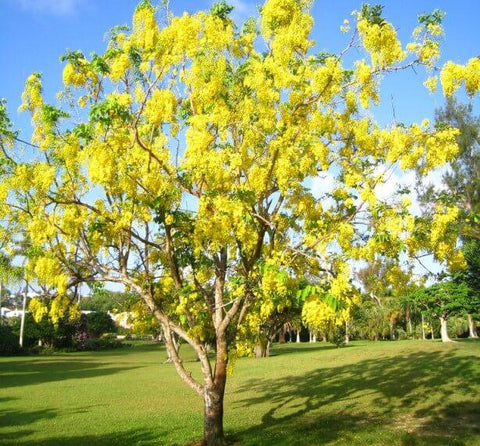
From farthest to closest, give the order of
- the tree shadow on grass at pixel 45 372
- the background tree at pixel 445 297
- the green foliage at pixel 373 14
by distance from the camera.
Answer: the background tree at pixel 445 297 < the tree shadow on grass at pixel 45 372 < the green foliage at pixel 373 14

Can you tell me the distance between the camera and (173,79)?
9.60 m

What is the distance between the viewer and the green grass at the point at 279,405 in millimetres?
10836

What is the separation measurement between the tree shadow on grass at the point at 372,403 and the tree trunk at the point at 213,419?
1.33 m

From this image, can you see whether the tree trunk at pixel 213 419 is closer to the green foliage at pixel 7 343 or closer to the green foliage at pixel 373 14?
the green foliage at pixel 373 14

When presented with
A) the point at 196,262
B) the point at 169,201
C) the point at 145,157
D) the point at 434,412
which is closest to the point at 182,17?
the point at 145,157

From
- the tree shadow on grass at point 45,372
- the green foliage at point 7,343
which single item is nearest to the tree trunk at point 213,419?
the tree shadow on grass at point 45,372

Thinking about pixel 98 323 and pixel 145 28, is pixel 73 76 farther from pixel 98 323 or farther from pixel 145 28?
pixel 98 323

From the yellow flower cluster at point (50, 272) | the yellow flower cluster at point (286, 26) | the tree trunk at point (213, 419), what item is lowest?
the tree trunk at point (213, 419)

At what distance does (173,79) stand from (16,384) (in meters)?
17.4

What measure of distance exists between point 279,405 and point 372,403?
2.77 metres

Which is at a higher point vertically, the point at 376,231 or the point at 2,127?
the point at 2,127

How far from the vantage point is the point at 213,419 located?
Result: 360 inches

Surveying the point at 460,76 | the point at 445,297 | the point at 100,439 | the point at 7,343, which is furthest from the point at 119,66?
the point at 7,343

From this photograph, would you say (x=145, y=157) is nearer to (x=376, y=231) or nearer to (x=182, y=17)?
(x=182, y=17)
